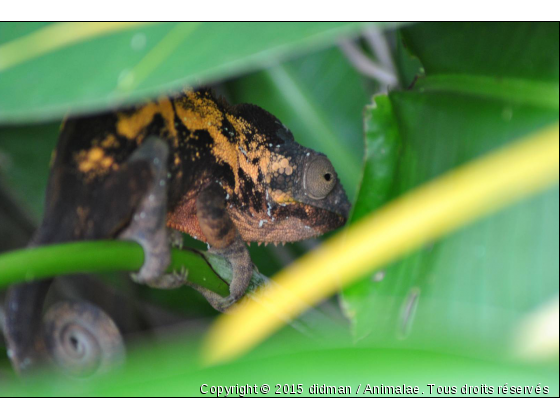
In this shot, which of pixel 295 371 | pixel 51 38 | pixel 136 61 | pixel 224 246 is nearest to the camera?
pixel 295 371

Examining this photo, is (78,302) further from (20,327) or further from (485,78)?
(485,78)

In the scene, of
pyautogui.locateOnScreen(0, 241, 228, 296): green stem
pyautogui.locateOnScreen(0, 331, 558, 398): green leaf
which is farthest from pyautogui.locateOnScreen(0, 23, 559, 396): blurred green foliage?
pyautogui.locateOnScreen(0, 241, 228, 296): green stem

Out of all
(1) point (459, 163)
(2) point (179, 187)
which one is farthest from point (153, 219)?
(1) point (459, 163)

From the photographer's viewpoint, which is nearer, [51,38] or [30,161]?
[51,38]

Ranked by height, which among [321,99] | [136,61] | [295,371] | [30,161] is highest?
[321,99]

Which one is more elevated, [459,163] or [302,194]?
[302,194]

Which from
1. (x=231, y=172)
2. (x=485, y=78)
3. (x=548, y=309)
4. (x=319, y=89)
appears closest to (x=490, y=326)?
(x=548, y=309)

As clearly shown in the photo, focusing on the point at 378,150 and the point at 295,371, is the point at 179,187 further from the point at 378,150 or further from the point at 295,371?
the point at 295,371

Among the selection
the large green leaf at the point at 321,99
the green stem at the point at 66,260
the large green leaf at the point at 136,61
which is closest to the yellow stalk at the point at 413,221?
the green stem at the point at 66,260
